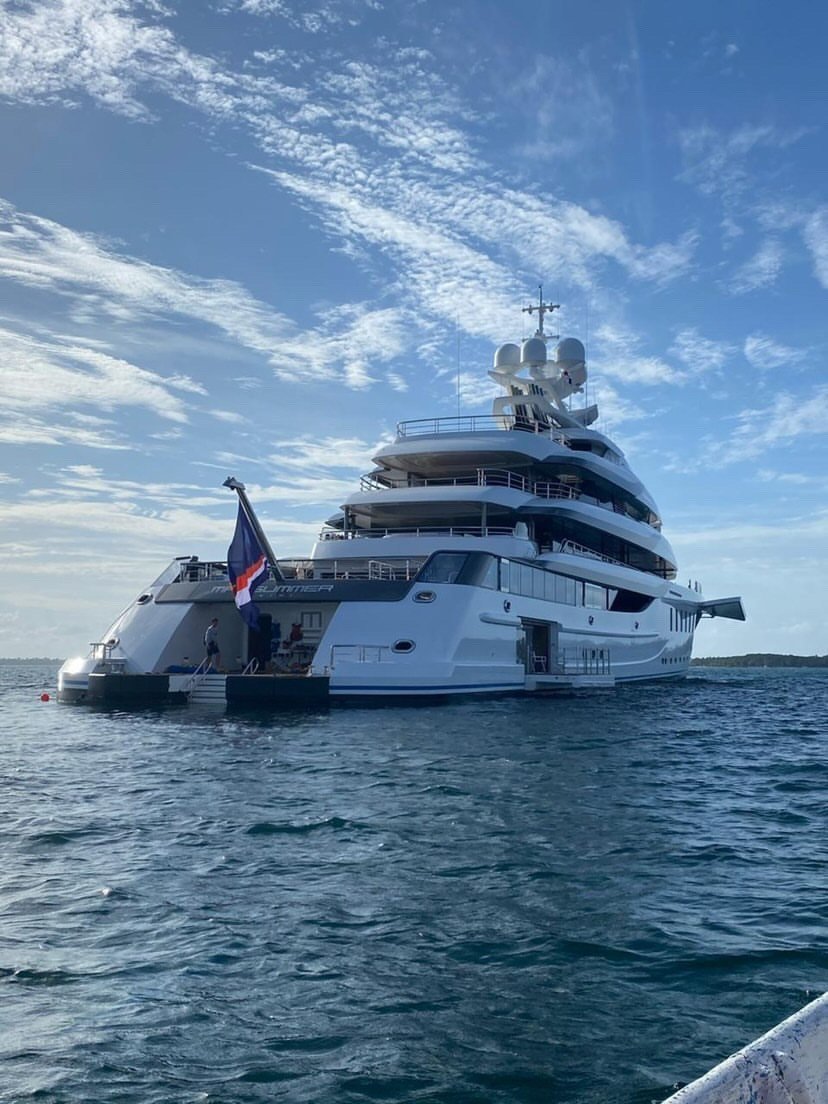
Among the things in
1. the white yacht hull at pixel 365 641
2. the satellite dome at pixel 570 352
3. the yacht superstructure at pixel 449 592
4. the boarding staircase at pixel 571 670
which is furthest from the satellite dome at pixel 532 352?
the white yacht hull at pixel 365 641

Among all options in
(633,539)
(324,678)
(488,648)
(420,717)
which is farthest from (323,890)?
(633,539)

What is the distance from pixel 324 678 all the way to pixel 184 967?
56.9 feet

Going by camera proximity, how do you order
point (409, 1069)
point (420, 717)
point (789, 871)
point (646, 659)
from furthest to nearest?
point (646, 659), point (420, 717), point (789, 871), point (409, 1069)

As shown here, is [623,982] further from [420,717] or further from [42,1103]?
[420,717]

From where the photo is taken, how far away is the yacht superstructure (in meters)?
24.0

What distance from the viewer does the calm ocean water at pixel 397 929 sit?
15.0 feet

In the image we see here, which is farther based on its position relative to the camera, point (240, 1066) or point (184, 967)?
point (184, 967)

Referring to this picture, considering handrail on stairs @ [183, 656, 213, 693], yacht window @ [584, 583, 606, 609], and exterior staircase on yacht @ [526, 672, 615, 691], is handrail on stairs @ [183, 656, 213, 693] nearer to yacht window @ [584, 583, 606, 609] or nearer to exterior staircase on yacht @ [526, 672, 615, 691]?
exterior staircase on yacht @ [526, 672, 615, 691]

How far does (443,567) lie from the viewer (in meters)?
25.0

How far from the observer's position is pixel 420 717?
21.0 meters

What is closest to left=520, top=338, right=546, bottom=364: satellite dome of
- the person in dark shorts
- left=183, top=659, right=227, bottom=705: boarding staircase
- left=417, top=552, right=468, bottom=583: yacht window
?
left=417, top=552, right=468, bottom=583: yacht window

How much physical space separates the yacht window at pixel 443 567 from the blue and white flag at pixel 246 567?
4.40 meters

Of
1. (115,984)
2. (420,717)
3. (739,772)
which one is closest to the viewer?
(115,984)

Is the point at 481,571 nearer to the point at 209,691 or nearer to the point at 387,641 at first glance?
the point at 387,641
